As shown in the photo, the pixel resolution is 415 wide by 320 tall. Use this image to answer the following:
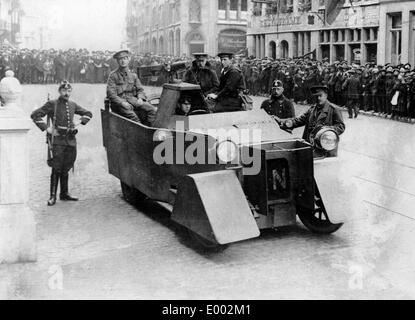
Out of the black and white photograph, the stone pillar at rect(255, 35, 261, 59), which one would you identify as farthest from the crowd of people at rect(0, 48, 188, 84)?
the black and white photograph

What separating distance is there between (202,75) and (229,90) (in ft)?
2.86

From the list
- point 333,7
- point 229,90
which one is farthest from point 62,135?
point 333,7

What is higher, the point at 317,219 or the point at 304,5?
the point at 304,5

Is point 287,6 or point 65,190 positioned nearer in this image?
point 65,190

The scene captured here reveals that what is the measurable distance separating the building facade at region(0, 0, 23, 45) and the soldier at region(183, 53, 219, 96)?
45.0m

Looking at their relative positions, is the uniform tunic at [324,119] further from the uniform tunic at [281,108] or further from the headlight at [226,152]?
the uniform tunic at [281,108]

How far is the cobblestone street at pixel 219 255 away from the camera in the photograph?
6090 millimetres

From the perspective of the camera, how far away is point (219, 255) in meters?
7.20

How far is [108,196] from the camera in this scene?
10.4m

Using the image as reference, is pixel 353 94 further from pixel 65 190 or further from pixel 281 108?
pixel 65 190

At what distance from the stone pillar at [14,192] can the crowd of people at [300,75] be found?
361 cm

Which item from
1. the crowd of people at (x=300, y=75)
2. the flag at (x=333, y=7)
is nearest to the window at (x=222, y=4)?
the crowd of people at (x=300, y=75)
